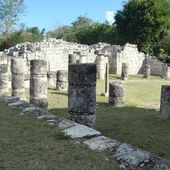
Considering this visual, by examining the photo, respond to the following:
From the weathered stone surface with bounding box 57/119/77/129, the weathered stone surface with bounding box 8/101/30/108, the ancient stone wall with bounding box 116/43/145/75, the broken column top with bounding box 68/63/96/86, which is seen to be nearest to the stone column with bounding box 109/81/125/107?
the weathered stone surface with bounding box 8/101/30/108

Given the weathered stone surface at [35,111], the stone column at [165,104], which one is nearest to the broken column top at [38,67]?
the weathered stone surface at [35,111]

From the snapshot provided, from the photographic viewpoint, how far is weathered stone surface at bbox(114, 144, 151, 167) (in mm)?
6219

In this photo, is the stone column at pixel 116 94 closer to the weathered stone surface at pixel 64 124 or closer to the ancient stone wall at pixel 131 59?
the weathered stone surface at pixel 64 124

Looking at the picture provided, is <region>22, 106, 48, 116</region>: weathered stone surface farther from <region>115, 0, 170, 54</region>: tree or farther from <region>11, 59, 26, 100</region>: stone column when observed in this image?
<region>115, 0, 170, 54</region>: tree

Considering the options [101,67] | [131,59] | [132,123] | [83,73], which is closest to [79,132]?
[83,73]

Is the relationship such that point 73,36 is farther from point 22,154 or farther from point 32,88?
point 22,154

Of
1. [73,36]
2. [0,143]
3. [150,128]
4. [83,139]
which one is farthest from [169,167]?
[73,36]

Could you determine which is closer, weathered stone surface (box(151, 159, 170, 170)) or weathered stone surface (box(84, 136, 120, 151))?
weathered stone surface (box(151, 159, 170, 170))

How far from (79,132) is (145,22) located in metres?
37.0

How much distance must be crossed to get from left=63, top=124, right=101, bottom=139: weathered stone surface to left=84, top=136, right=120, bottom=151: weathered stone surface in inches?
11.1

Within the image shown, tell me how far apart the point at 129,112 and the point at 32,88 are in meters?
3.80

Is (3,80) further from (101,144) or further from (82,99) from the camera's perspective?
(101,144)

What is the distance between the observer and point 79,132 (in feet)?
27.0

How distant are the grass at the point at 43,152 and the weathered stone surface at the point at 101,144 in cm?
19
